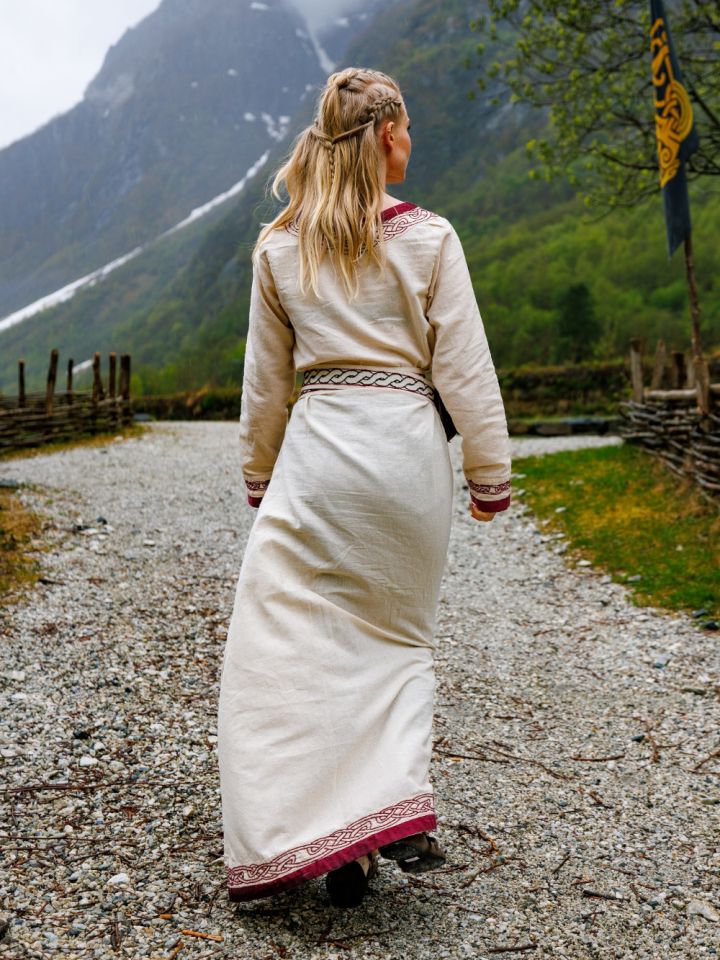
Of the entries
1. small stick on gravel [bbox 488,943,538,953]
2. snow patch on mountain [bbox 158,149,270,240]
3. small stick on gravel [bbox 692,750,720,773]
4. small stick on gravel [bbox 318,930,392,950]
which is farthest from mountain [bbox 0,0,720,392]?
snow patch on mountain [bbox 158,149,270,240]

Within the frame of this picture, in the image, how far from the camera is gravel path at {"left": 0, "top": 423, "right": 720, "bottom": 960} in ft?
6.82

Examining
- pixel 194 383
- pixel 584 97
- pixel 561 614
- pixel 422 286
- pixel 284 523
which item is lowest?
pixel 194 383

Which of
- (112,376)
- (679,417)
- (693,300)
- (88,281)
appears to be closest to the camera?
(693,300)

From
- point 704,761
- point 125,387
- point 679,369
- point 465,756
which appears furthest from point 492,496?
point 125,387

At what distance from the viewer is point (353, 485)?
2213 millimetres

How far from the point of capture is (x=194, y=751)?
315 centimetres

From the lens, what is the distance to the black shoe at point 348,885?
211 cm

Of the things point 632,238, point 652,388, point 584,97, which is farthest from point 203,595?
point 632,238

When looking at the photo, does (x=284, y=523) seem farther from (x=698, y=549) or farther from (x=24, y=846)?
(x=698, y=549)

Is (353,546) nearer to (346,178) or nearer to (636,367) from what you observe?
(346,178)

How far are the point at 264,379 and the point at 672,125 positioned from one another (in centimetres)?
558

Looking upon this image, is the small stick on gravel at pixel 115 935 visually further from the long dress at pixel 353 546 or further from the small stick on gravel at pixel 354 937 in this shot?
the small stick on gravel at pixel 354 937

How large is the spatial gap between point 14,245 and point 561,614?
20941 cm

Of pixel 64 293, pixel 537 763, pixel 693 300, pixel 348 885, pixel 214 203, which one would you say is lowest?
pixel 64 293
